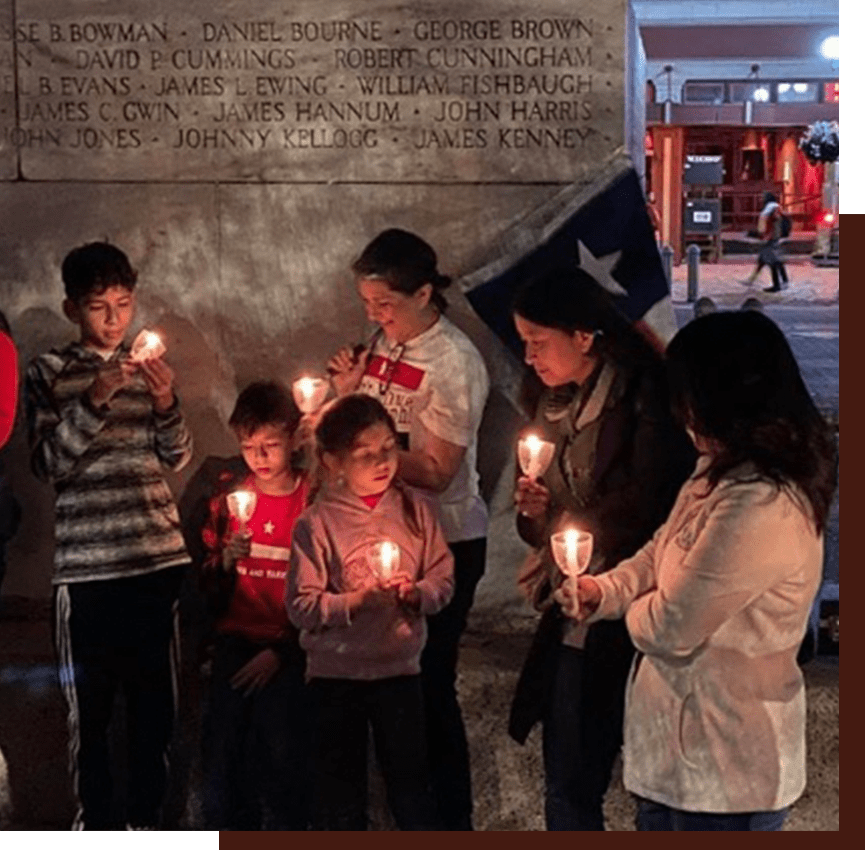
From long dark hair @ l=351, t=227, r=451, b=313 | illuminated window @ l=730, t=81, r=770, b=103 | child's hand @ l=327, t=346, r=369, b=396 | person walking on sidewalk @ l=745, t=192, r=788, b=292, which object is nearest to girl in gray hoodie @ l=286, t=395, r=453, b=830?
child's hand @ l=327, t=346, r=369, b=396

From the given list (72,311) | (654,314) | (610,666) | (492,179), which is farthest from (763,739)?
(72,311)

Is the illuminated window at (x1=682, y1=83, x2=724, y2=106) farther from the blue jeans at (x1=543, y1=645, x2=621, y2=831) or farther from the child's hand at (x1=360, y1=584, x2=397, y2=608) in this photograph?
the child's hand at (x1=360, y1=584, x2=397, y2=608)

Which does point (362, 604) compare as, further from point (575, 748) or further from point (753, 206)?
point (753, 206)

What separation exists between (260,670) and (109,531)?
0.65 metres

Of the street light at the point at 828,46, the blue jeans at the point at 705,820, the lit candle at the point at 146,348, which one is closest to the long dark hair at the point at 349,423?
the lit candle at the point at 146,348

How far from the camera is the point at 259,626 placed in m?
5.25

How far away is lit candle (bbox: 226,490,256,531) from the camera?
507 centimetres

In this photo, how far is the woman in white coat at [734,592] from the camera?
4105 mm

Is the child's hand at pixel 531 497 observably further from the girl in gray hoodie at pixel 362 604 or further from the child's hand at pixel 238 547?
the child's hand at pixel 238 547

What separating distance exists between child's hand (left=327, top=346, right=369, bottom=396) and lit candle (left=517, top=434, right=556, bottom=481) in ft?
2.16

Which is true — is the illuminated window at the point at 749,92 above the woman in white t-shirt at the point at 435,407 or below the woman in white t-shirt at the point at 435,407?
above

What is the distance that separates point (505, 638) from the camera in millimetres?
5820

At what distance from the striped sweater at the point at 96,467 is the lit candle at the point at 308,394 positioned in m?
0.42

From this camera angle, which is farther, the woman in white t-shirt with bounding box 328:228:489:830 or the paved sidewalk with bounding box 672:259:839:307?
the paved sidewalk with bounding box 672:259:839:307
